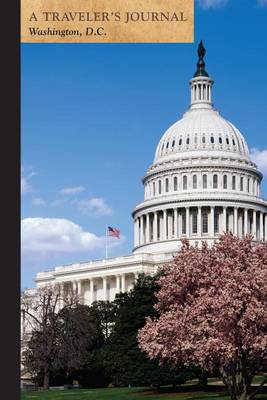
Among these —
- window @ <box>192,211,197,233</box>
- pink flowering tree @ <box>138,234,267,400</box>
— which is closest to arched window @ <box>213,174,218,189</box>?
window @ <box>192,211,197,233</box>

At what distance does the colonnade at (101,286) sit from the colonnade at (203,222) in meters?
12.0

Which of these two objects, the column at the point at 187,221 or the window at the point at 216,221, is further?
the window at the point at 216,221

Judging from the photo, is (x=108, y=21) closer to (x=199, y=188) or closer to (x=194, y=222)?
(x=194, y=222)

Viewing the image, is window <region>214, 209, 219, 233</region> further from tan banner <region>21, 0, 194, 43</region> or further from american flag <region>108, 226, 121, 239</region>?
tan banner <region>21, 0, 194, 43</region>

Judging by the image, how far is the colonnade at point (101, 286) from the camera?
14862 cm

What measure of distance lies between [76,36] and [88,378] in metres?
81.1

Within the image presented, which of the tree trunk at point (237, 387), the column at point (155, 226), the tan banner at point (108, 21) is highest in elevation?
the column at point (155, 226)

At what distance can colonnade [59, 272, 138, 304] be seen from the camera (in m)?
149

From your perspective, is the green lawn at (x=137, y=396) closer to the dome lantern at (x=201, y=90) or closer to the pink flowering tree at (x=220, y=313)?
the pink flowering tree at (x=220, y=313)

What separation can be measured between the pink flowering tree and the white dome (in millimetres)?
116173

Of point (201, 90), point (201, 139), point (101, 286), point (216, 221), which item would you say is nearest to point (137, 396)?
point (101, 286)
